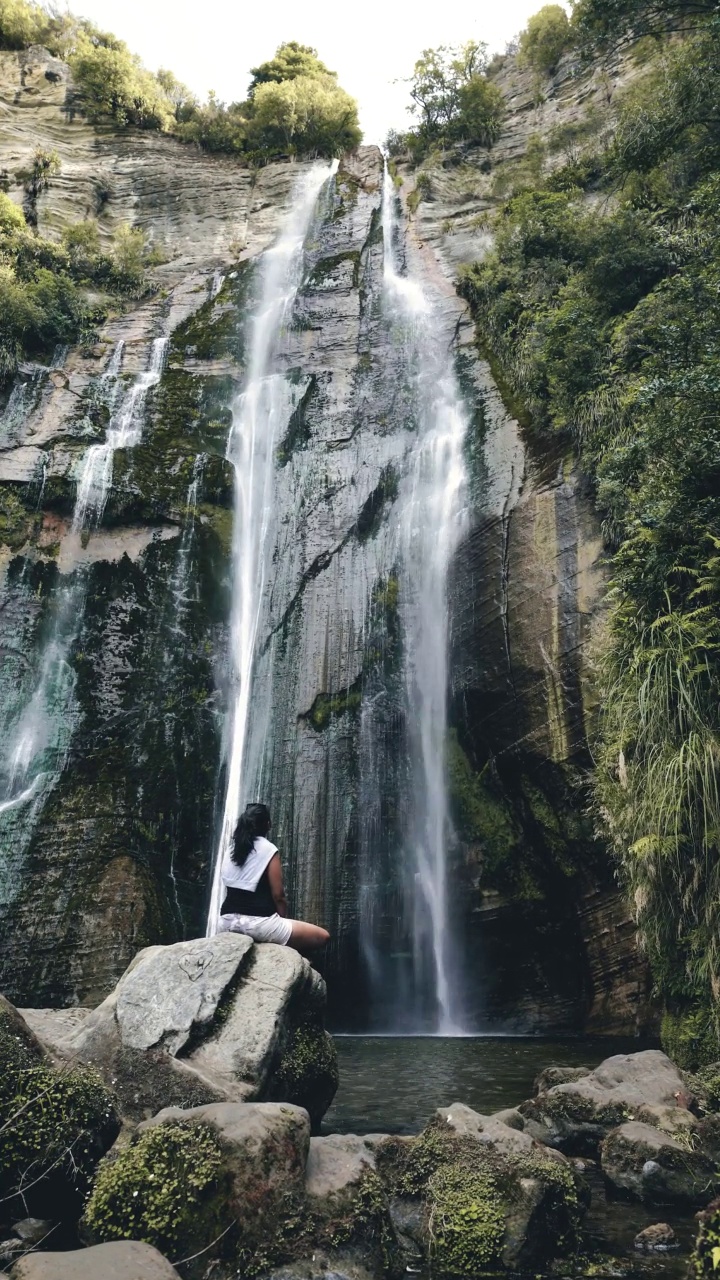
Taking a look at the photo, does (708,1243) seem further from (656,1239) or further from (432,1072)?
(432,1072)

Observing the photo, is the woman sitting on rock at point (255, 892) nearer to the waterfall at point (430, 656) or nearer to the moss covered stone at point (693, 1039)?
the moss covered stone at point (693, 1039)

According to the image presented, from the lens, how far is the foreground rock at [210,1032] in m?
4.21

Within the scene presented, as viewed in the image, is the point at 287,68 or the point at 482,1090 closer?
Answer: the point at 482,1090

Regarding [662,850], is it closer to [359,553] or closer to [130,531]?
[359,553]

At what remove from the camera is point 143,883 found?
10992 millimetres

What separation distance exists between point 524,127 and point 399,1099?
25707 mm

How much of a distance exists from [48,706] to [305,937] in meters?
8.27

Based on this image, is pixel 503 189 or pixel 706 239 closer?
pixel 706 239

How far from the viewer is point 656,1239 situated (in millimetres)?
3586

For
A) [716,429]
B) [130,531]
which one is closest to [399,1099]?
[716,429]

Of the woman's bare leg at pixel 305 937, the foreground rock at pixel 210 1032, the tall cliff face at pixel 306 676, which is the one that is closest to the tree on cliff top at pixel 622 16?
the tall cliff face at pixel 306 676

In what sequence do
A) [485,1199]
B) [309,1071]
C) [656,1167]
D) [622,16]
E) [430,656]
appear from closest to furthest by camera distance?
[485,1199]
[656,1167]
[309,1071]
[622,16]
[430,656]

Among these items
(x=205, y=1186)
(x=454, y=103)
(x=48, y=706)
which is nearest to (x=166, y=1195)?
(x=205, y=1186)

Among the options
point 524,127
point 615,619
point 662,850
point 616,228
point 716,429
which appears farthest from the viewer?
point 524,127
